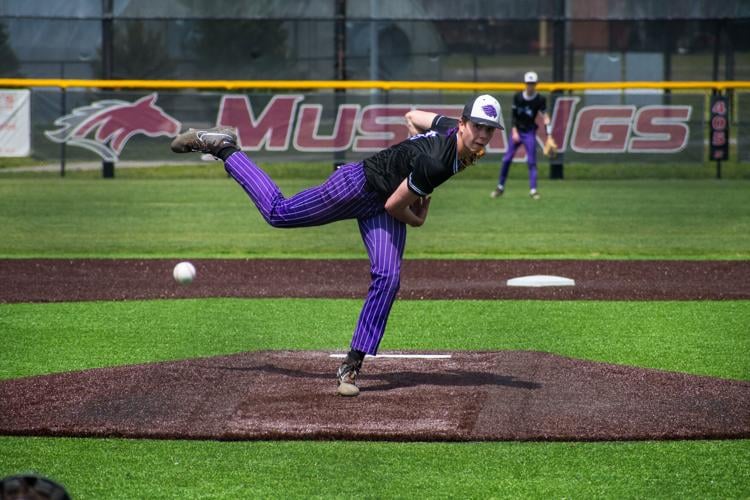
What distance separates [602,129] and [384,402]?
17.2 meters

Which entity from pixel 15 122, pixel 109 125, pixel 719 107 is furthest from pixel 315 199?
pixel 719 107

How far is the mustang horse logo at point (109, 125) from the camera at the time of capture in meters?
22.7

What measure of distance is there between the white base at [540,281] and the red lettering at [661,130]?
11862 mm

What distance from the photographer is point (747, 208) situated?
18844 millimetres

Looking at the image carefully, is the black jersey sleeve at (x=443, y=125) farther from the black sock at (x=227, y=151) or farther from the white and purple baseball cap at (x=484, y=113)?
the black sock at (x=227, y=151)

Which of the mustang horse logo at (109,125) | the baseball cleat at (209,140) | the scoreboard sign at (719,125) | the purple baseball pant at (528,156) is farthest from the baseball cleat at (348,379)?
the scoreboard sign at (719,125)

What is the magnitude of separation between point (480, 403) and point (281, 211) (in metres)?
1.66

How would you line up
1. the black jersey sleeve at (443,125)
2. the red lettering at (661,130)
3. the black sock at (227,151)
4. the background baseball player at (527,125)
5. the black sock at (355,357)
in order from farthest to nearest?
the red lettering at (661,130), the background baseball player at (527,125), the black sock at (227,151), the black jersey sleeve at (443,125), the black sock at (355,357)

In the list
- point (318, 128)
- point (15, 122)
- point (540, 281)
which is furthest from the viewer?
point (318, 128)

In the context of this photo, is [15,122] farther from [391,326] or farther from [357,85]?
[391,326]

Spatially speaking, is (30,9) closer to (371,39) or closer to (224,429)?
(371,39)

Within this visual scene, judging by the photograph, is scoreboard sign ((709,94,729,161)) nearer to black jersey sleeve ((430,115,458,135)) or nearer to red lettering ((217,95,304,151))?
red lettering ((217,95,304,151))

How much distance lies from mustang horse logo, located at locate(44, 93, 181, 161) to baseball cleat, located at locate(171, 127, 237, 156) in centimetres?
1503

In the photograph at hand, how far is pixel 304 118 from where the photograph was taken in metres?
22.9
